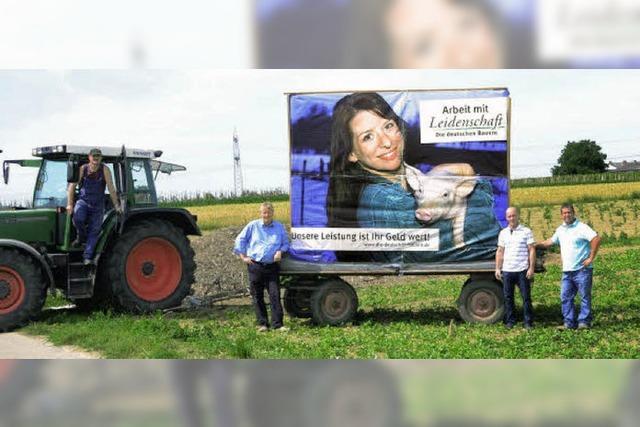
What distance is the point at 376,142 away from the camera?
363 inches

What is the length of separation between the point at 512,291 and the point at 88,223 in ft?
18.0

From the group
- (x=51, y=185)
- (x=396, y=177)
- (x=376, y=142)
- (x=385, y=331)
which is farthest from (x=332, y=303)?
(x=51, y=185)

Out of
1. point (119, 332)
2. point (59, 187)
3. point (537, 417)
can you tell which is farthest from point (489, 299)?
point (537, 417)

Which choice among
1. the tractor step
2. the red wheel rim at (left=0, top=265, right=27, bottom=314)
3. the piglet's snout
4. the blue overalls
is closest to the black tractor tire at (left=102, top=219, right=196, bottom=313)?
the tractor step

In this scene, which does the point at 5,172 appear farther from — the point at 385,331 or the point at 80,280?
the point at 385,331

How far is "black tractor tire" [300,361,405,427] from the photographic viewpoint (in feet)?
10.1

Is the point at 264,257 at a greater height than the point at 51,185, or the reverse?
the point at 51,185

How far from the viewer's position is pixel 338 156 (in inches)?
364

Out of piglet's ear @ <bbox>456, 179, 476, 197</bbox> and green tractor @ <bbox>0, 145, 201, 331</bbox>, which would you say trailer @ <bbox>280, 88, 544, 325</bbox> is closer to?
piglet's ear @ <bbox>456, 179, 476, 197</bbox>

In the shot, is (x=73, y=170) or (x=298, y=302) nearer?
(x=298, y=302)

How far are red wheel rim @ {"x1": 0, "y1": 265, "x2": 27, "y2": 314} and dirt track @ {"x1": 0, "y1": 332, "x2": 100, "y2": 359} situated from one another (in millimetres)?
373

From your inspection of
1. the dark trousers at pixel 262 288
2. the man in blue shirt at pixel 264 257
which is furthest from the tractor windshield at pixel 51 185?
the dark trousers at pixel 262 288

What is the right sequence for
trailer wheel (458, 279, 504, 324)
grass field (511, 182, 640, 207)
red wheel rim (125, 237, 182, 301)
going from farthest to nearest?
1. grass field (511, 182, 640, 207)
2. red wheel rim (125, 237, 182, 301)
3. trailer wheel (458, 279, 504, 324)

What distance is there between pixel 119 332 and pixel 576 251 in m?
5.50
